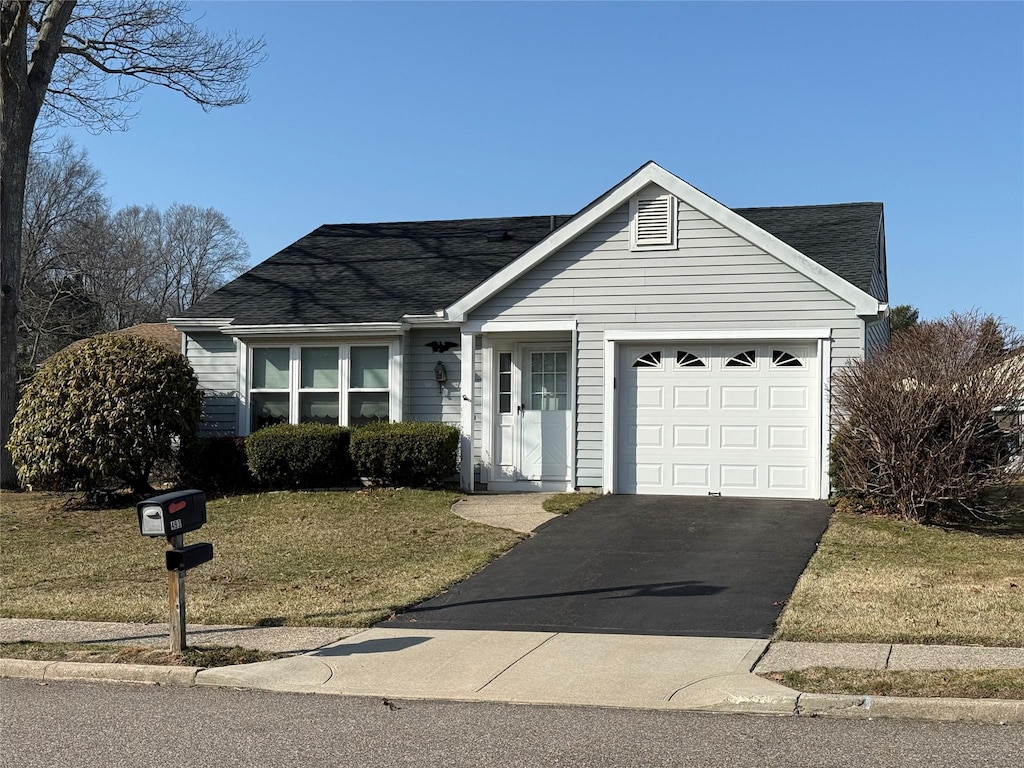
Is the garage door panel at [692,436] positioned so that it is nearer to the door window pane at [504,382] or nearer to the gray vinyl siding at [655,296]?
the gray vinyl siding at [655,296]

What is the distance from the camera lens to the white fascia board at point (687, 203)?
14633mm

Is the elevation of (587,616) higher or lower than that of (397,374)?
lower

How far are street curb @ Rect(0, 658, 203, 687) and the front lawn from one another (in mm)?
1492

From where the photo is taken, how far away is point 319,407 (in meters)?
17.8

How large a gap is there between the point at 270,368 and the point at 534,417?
481cm

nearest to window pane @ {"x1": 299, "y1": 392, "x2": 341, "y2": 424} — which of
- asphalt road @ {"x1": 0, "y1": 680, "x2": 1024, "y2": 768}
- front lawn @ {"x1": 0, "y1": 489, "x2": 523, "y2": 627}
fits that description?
front lawn @ {"x1": 0, "y1": 489, "x2": 523, "y2": 627}

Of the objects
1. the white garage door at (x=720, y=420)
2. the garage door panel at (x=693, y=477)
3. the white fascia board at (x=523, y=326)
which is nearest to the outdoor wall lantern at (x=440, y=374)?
the white fascia board at (x=523, y=326)

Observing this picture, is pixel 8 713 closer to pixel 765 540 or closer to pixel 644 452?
pixel 765 540

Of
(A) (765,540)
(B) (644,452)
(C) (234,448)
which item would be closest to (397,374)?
(C) (234,448)

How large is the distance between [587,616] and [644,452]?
6.88 meters

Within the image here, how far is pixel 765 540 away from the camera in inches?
472

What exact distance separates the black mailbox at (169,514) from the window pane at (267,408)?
1022 cm

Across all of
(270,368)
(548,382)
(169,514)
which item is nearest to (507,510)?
(548,382)

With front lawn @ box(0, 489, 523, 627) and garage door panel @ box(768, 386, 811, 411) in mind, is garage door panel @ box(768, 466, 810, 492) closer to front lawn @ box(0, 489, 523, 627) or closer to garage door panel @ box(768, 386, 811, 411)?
garage door panel @ box(768, 386, 811, 411)
